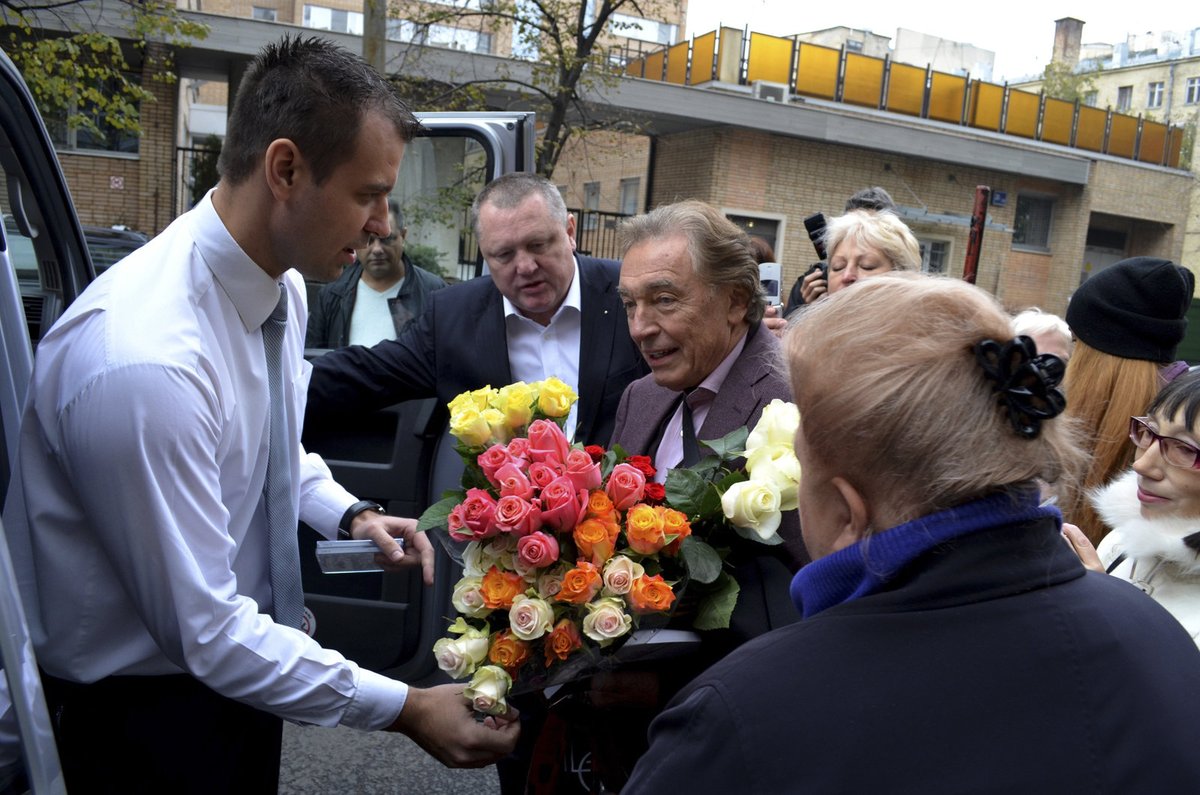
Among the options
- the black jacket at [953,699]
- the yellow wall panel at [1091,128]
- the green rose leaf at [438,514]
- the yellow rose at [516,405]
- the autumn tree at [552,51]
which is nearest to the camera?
the black jacket at [953,699]

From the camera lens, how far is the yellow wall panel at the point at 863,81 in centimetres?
2519

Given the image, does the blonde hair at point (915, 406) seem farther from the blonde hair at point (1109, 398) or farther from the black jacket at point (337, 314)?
the black jacket at point (337, 314)

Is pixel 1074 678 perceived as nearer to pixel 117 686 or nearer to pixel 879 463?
pixel 879 463

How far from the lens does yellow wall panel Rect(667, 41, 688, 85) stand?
23905 mm

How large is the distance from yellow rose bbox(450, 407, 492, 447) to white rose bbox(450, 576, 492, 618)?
331mm

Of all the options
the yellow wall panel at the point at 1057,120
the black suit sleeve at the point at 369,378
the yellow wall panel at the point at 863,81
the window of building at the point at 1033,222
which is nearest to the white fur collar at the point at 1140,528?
the black suit sleeve at the point at 369,378

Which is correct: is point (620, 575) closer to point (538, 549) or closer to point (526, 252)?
point (538, 549)

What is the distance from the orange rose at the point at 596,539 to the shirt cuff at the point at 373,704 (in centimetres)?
48

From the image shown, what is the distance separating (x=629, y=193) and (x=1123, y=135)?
15567 mm

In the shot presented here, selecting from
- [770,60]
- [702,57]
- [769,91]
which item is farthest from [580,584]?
[770,60]

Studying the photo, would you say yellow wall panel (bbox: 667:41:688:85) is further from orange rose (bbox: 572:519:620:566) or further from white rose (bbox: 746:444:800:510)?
orange rose (bbox: 572:519:620:566)

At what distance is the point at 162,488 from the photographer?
1672 millimetres

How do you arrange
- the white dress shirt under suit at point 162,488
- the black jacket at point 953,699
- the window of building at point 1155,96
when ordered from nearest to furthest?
the black jacket at point 953,699
the white dress shirt under suit at point 162,488
the window of building at point 1155,96

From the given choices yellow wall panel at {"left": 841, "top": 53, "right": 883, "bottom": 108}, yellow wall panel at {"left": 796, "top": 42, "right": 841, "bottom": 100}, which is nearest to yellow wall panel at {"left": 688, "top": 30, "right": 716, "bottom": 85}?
yellow wall panel at {"left": 796, "top": 42, "right": 841, "bottom": 100}
